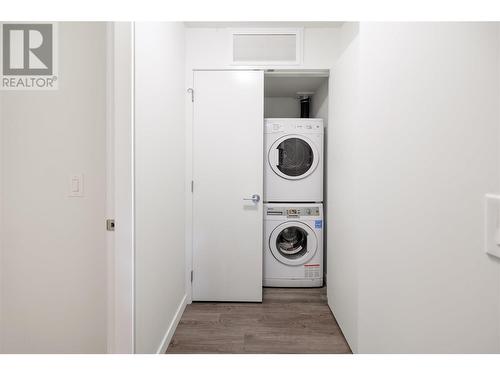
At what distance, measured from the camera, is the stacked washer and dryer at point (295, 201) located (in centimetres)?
290

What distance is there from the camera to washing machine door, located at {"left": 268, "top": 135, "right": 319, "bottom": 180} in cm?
289

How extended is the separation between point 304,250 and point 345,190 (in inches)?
43.1

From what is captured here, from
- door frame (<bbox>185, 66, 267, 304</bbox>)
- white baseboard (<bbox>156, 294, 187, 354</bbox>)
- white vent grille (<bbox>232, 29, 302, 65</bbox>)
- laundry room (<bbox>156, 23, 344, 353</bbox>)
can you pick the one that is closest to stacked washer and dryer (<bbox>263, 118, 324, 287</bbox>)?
laundry room (<bbox>156, 23, 344, 353</bbox>)

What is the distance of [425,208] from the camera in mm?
801

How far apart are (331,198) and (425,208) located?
65.6 inches

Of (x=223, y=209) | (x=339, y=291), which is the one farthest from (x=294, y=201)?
(x=339, y=291)

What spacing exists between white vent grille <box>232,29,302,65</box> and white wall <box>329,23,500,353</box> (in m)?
1.49

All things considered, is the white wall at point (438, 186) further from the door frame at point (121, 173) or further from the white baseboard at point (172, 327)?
the white baseboard at point (172, 327)

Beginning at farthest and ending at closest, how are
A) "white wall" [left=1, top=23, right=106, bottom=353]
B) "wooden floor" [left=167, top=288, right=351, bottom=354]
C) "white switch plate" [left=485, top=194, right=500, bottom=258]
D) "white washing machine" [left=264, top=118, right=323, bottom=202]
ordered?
"white washing machine" [left=264, top=118, right=323, bottom=202]
"wooden floor" [left=167, top=288, right=351, bottom=354]
"white wall" [left=1, top=23, right=106, bottom=353]
"white switch plate" [left=485, top=194, right=500, bottom=258]

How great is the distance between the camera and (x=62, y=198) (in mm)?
1469

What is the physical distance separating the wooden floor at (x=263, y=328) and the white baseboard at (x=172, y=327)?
0.04 metres

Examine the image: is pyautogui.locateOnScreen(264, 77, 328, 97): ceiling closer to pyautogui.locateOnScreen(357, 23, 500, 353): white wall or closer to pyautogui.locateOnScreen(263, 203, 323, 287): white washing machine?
pyautogui.locateOnScreen(263, 203, 323, 287): white washing machine

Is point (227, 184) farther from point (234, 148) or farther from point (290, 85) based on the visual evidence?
point (290, 85)

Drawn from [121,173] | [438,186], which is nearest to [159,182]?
[121,173]
